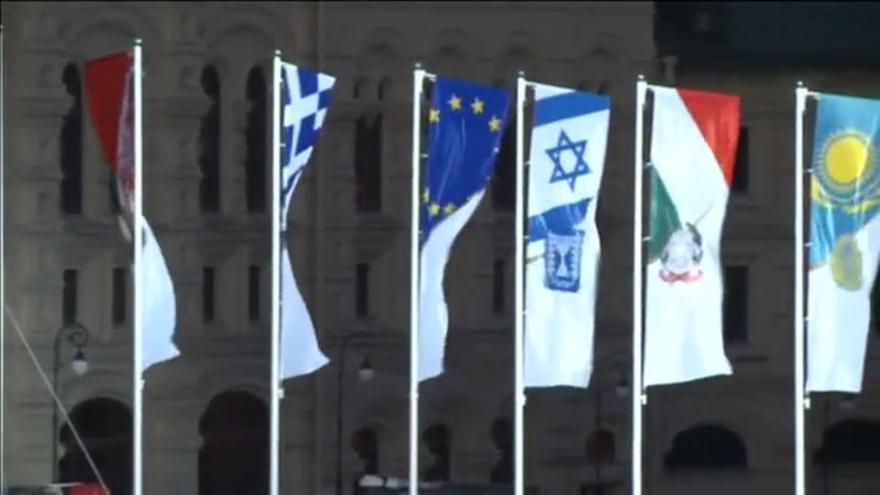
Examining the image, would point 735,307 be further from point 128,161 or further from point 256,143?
point 128,161

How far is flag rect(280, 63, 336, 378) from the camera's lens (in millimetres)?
21875

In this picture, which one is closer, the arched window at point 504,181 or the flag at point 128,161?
the flag at point 128,161

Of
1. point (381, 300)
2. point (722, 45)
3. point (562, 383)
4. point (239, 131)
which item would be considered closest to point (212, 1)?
point (239, 131)

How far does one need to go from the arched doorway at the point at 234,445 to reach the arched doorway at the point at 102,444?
75 cm

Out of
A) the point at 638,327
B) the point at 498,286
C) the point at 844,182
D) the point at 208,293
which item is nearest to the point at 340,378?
the point at 208,293

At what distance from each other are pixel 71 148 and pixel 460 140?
6617 mm

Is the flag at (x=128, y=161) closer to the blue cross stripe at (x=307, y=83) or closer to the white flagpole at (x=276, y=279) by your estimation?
the white flagpole at (x=276, y=279)

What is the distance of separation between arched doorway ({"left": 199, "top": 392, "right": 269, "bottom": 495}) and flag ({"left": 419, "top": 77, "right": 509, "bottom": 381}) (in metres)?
5.91

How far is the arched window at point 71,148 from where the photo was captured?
1068 inches

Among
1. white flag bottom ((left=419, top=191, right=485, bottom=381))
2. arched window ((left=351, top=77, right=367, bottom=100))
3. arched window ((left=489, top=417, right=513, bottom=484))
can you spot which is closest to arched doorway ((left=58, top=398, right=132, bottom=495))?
arched window ((left=489, top=417, right=513, bottom=484))

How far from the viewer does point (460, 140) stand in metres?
21.7

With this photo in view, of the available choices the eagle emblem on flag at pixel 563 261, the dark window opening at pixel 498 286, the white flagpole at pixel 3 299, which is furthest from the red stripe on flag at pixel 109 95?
the dark window opening at pixel 498 286

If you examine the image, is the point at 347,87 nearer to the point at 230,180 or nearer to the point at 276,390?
the point at 230,180

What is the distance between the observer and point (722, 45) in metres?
28.9
